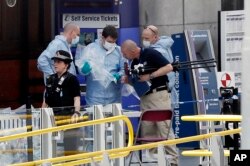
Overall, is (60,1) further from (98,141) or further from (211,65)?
(98,141)

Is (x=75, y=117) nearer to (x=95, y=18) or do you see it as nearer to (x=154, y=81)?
(x=154, y=81)

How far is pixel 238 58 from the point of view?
17109 millimetres

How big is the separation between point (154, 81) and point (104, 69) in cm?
88

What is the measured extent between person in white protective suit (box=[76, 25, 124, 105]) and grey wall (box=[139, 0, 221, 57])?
12.8 feet

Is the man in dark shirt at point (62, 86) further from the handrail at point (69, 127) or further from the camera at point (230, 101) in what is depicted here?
the camera at point (230, 101)

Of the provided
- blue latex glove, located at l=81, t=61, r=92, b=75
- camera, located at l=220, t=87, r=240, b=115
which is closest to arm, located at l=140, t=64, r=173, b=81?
blue latex glove, located at l=81, t=61, r=92, b=75

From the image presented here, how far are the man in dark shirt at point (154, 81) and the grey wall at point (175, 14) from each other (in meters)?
4.49

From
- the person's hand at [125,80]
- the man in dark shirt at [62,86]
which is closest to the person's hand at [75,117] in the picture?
the man in dark shirt at [62,86]

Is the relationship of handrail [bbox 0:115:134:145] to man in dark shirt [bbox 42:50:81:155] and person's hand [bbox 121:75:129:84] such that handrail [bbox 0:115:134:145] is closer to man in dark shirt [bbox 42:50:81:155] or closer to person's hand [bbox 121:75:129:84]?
man in dark shirt [bbox 42:50:81:155]

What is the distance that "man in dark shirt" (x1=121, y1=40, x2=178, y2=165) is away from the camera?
12828mm

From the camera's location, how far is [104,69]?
1362cm

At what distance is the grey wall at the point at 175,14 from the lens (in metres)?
17.6

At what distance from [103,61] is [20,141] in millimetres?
3096

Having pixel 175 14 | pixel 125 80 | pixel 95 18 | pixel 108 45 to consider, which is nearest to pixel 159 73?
pixel 125 80
